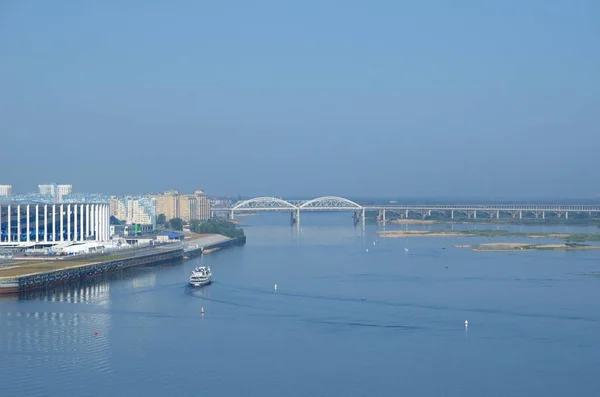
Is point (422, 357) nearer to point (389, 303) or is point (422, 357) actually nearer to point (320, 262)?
point (389, 303)

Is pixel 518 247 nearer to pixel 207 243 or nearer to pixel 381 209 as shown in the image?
pixel 207 243

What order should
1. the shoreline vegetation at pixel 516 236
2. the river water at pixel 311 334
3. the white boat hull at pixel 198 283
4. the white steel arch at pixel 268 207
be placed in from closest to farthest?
the river water at pixel 311 334 < the white boat hull at pixel 198 283 < the shoreline vegetation at pixel 516 236 < the white steel arch at pixel 268 207

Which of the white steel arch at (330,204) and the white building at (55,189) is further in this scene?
the white steel arch at (330,204)

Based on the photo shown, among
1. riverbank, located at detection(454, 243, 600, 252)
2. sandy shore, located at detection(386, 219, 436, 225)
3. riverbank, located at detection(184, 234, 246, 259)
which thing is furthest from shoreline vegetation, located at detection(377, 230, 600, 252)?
sandy shore, located at detection(386, 219, 436, 225)

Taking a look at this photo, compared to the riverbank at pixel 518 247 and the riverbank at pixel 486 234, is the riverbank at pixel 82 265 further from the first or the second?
the riverbank at pixel 486 234

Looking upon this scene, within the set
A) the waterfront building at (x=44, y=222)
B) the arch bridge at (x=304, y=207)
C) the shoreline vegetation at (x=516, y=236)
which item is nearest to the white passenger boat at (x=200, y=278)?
the waterfront building at (x=44, y=222)

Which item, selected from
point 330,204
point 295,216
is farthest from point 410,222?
point 330,204

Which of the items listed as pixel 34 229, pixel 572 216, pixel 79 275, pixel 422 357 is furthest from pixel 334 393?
pixel 572 216
